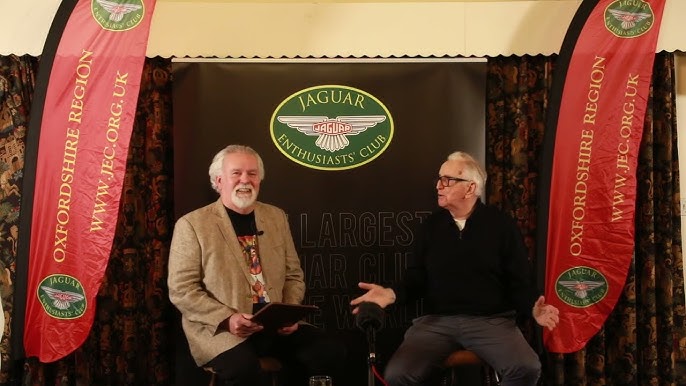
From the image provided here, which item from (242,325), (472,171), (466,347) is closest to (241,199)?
(242,325)

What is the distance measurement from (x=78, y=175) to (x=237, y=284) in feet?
3.16

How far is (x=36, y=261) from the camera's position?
12.5 ft

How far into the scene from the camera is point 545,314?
357 cm

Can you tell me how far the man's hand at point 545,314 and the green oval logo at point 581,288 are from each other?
0.52m

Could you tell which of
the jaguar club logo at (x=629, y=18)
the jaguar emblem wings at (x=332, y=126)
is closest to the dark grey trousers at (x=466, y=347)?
the jaguar emblem wings at (x=332, y=126)

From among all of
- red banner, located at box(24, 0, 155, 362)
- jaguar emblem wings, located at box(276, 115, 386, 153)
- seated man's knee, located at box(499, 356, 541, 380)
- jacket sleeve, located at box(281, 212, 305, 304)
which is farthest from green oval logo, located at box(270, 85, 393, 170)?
seated man's knee, located at box(499, 356, 541, 380)

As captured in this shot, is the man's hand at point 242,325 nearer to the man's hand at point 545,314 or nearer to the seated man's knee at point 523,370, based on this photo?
the seated man's knee at point 523,370

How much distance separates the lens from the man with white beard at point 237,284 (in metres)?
3.42

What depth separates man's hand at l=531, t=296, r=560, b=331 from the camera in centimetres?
354

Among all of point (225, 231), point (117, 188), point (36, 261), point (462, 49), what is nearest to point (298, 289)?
point (225, 231)

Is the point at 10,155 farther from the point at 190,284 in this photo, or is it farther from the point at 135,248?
the point at 190,284

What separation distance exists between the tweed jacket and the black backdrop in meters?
0.59

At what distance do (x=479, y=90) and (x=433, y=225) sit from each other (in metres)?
0.87

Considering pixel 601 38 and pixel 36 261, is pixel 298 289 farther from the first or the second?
pixel 601 38
